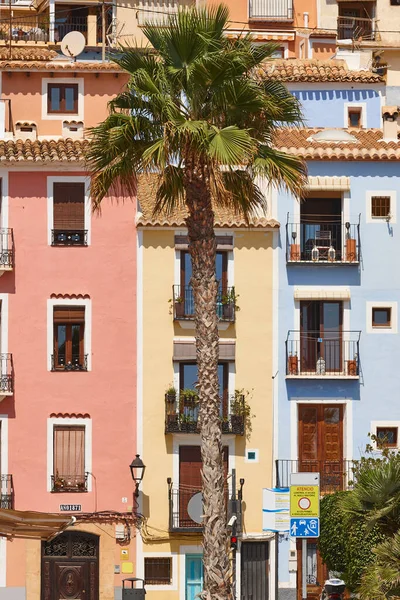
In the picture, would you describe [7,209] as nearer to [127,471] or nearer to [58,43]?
[127,471]

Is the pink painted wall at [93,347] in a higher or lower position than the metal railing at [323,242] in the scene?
lower

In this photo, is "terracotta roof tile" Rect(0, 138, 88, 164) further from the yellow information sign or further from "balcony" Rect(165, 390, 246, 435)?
the yellow information sign

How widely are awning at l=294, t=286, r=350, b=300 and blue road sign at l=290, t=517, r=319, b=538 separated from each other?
15180mm

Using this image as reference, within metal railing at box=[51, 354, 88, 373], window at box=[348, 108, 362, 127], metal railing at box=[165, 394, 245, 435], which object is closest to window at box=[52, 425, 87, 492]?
metal railing at box=[51, 354, 88, 373]

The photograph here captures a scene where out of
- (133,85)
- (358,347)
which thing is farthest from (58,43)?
(133,85)

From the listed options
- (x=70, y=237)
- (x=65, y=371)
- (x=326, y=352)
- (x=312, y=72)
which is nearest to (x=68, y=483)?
(x=65, y=371)

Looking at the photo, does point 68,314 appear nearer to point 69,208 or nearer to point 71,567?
point 69,208

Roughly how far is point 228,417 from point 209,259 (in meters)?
14.4

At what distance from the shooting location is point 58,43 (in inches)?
2344

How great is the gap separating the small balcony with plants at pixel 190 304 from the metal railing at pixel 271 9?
70.3 feet

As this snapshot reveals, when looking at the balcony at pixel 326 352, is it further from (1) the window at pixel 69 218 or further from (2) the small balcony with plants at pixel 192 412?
(1) the window at pixel 69 218

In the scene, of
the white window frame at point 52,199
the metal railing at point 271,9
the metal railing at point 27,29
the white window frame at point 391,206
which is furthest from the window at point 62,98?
the metal railing at point 271,9

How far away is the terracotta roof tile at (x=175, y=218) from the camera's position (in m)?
45.0

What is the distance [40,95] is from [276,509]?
20171mm
